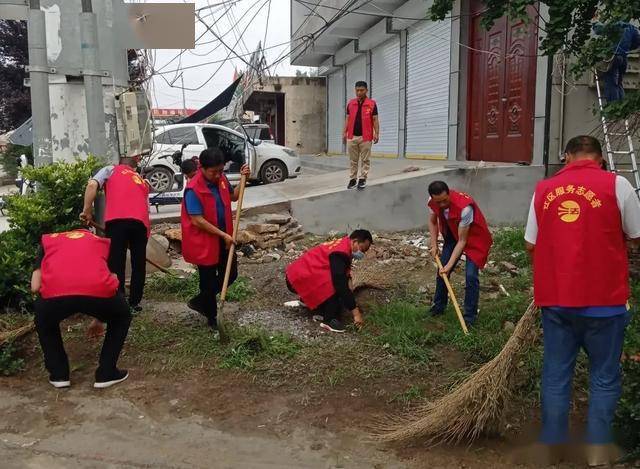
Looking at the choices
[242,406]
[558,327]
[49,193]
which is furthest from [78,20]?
[558,327]

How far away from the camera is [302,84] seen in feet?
76.3

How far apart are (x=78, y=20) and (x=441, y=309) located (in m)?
4.02

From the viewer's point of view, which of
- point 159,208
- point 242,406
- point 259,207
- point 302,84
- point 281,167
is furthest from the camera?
point 302,84

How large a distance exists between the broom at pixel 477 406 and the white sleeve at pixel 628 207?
677 mm

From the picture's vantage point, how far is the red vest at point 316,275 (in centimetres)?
491

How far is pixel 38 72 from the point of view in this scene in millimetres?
4918

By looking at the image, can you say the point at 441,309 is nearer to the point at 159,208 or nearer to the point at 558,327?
the point at 558,327

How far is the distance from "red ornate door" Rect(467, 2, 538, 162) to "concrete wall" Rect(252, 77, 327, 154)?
40.1 ft

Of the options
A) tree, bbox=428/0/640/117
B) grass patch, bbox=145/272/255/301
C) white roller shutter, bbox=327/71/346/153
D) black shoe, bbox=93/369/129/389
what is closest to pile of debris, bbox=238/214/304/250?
grass patch, bbox=145/272/255/301

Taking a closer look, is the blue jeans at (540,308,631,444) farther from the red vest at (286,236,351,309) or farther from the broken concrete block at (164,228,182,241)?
the broken concrete block at (164,228,182,241)

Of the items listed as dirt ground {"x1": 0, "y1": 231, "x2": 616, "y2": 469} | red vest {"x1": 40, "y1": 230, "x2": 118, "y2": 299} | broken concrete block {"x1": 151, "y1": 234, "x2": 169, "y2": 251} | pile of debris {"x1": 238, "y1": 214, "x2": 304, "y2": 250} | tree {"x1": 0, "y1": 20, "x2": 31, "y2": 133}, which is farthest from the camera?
tree {"x1": 0, "y1": 20, "x2": 31, "y2": 133}

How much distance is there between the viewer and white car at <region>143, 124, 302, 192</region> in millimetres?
11352

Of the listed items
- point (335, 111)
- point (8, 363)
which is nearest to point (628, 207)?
point (8, 363)

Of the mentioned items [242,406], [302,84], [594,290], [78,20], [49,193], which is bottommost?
[242,406]
